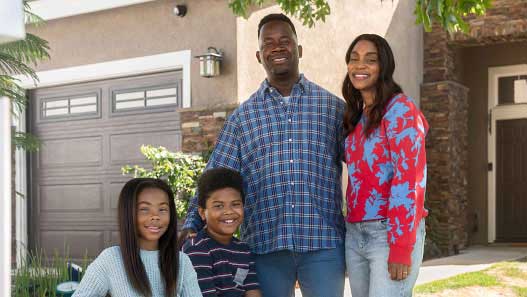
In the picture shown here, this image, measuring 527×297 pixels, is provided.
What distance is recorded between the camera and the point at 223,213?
2.85 metres

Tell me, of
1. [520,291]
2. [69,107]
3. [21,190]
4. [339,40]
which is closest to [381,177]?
[520,291]

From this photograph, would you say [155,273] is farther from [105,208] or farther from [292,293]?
[105,208]

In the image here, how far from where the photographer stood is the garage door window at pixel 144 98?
852 centimetres

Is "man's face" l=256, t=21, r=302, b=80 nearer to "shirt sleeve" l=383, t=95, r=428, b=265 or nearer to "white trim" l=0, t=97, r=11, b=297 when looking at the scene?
"shirt sleeve" l=383, t=95, r=428, b=265

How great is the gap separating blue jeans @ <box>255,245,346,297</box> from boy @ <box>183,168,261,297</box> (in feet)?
0.18

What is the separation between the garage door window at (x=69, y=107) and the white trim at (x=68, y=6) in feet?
3.36

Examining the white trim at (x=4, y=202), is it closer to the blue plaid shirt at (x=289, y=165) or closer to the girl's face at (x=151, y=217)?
the girl's face at (x=151, y=217)

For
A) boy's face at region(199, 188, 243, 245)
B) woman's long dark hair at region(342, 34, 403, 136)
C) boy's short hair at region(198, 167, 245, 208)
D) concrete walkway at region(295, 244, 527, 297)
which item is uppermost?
woman's long dark hair at region(342, 34, 403, 136)

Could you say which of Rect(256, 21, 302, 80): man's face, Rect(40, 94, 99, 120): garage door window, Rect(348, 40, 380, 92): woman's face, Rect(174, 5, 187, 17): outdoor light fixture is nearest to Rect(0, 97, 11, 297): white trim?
Rect(348, 40, 380, 92): woman's face

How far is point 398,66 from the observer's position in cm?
997

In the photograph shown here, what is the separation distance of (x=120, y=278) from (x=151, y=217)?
0.25m

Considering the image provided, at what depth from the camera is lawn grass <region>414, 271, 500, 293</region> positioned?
6418 millimetres

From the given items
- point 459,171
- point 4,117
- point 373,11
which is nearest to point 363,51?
point 4,117

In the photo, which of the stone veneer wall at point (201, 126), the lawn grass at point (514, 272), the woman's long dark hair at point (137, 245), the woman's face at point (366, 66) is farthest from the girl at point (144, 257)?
the lawn grass at point (514, 272)
